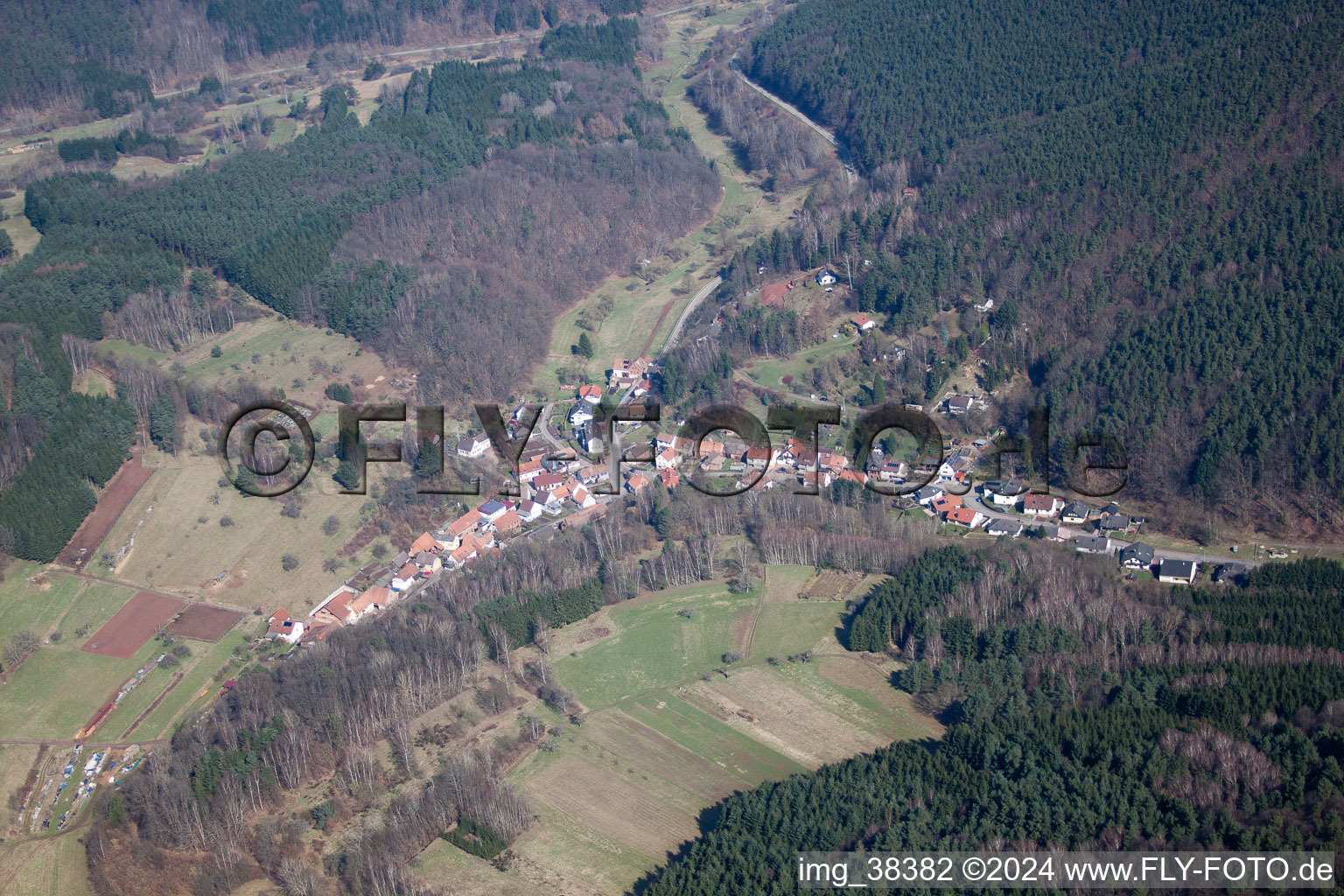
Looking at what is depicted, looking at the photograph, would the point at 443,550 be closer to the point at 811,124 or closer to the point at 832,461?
the point at 832,461

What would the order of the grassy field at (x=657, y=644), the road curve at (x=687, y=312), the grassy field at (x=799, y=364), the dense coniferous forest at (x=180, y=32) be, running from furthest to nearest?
the dense coniferous forest at (x=180, y=32) < the road curve at (x=687, y=312) < the grassy field at (x=799, y=364) < the grassy field at (x=657, y=644)

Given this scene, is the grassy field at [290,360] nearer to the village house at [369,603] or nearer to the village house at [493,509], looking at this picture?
the village house at [493,509]

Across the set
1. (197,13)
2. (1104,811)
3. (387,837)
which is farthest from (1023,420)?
(197,13)

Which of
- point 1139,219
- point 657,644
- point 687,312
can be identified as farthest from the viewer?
point 687,312

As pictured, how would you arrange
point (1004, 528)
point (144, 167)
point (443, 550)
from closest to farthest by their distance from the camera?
point (443, 550) < point (1004, 528) < point (144, 167)

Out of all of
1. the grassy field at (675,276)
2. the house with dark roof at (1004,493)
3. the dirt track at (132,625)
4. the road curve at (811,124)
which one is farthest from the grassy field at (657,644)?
the road curve at (811,124)

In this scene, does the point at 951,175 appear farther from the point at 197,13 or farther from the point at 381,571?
the point at 197,13

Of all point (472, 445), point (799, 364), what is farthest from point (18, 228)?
point (799, 364)
